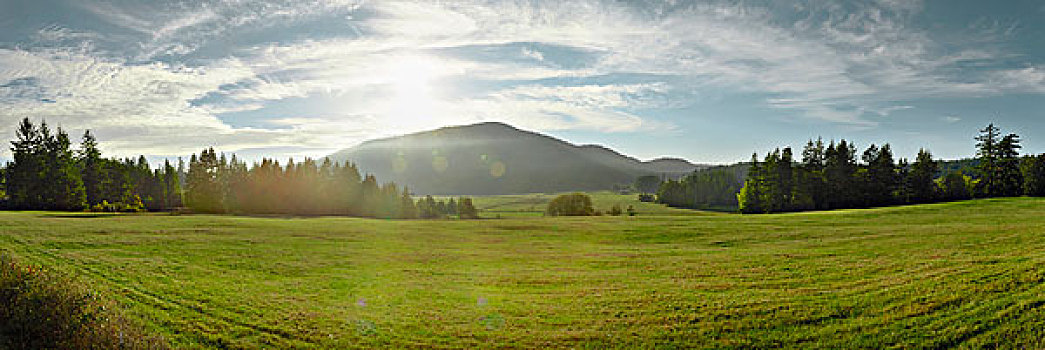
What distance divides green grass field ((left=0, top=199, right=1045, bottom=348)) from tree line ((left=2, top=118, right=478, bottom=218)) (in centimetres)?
4887

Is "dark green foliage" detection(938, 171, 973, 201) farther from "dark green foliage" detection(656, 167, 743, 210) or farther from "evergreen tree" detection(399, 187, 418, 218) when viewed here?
"evergreen tree" detection(399, 187, 418, 218)

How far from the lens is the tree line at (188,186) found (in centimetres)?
6147

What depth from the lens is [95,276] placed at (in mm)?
15344

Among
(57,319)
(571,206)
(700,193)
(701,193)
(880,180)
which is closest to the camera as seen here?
(57,319)

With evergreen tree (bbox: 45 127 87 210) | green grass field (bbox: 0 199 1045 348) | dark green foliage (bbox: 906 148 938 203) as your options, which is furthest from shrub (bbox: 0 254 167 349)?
dark green foliage (bbox: 906 148 938 203)

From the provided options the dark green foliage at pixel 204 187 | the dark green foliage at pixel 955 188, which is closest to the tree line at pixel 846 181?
the dark green foliage at pixel 955 188

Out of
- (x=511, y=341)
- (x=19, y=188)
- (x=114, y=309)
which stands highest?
(x=19, y=188)

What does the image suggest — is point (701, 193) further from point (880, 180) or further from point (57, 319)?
point (57, 319)

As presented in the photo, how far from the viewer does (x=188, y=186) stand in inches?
3182

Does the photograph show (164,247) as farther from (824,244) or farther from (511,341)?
(824,244)

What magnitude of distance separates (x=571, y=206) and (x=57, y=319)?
8256 cm

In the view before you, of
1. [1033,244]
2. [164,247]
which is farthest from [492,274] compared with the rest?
[1033,244]

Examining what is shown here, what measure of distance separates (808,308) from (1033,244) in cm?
1342

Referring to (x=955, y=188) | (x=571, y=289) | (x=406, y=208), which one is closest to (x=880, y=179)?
(x=955, y=188)
